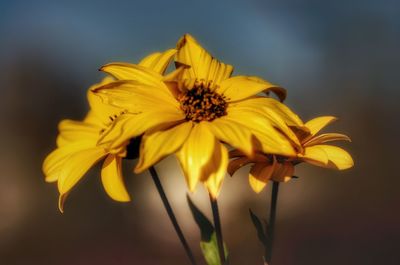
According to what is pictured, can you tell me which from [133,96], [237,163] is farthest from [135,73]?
[237,163]

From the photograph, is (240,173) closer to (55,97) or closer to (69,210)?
(69,210)

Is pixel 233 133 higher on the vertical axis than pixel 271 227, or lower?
higher

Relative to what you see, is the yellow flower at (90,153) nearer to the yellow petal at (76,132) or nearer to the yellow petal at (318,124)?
the yellow petal at (76,132)

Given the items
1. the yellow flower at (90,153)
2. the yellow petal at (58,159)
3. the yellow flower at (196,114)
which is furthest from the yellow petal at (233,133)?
the yellow petal at (58,159)

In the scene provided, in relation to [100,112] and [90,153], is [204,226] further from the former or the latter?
[100,112]

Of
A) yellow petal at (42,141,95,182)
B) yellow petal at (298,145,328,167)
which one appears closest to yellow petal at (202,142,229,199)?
yellow petal at (298,145,328,167)

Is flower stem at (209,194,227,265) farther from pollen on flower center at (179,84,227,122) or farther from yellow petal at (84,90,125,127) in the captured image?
yellow petal at (84,90,125,127)

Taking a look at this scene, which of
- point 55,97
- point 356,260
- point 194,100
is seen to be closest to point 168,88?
point 194,100
